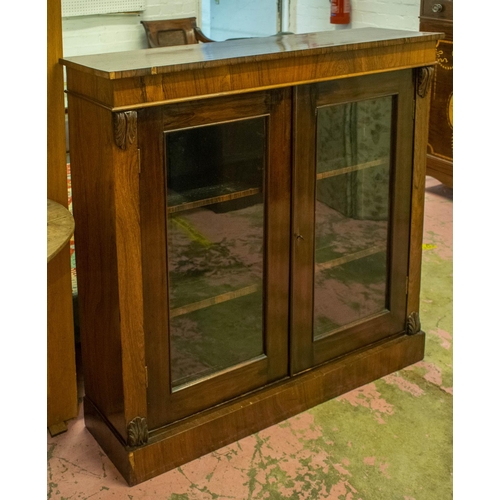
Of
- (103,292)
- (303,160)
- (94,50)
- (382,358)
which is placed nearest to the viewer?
(103,292)

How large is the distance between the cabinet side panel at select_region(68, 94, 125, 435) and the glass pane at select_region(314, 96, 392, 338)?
722mm

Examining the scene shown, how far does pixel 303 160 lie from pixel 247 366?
0.69 m

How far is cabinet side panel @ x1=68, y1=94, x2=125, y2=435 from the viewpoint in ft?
6.61

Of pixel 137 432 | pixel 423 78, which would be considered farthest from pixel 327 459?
pixel 423 78

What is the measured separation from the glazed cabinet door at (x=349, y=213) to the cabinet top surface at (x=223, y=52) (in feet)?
0.39


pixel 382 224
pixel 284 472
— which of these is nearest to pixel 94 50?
pixel 382 224

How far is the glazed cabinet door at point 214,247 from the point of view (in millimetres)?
2051

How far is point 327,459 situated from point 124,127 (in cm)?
120

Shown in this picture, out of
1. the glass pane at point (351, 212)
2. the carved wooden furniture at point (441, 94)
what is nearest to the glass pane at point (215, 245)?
the glass pane at point (351, 212)

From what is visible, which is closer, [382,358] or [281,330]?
[281,330]

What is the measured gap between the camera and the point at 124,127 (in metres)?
1.90

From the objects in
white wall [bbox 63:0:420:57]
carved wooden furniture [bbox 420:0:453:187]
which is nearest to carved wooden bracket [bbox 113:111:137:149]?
carved wooden furniture [bbox 420:0:453:187]

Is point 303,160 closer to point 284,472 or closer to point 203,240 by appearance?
point 203,240

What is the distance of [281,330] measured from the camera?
8.07 feet
